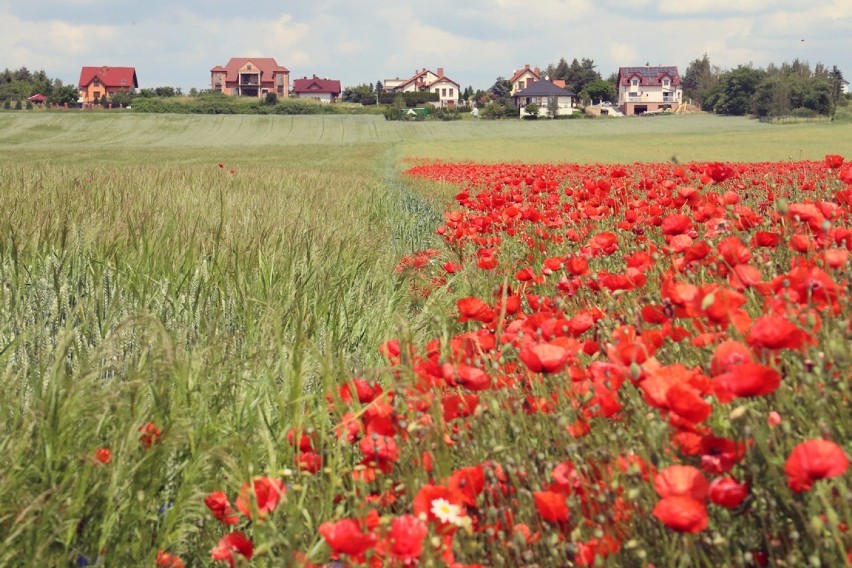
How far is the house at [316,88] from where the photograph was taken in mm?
119938

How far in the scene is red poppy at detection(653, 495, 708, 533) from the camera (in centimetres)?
122

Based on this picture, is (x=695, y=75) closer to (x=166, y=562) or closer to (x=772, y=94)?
(x=772, y=94)

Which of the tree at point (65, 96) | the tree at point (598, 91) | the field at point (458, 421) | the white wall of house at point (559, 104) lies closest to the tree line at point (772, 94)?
the white wall of house at point (559, 104)

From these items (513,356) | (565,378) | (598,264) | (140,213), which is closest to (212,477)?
(513,356)

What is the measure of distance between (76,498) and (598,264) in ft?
8.51

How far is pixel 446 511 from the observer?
154cm

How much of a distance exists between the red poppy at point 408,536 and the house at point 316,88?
12082cm

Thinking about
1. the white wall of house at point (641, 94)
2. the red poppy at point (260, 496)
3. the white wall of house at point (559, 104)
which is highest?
the white wall of house at point (641, 94)

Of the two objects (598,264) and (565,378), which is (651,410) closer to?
(565,378)

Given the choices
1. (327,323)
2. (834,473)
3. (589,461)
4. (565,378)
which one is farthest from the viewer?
(327,323)

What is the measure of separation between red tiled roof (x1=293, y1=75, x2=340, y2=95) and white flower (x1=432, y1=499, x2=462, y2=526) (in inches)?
4788

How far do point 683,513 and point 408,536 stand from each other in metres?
0.42

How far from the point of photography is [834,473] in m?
1.16

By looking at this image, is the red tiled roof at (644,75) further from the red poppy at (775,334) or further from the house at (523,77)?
the red poppy at (775,334)
